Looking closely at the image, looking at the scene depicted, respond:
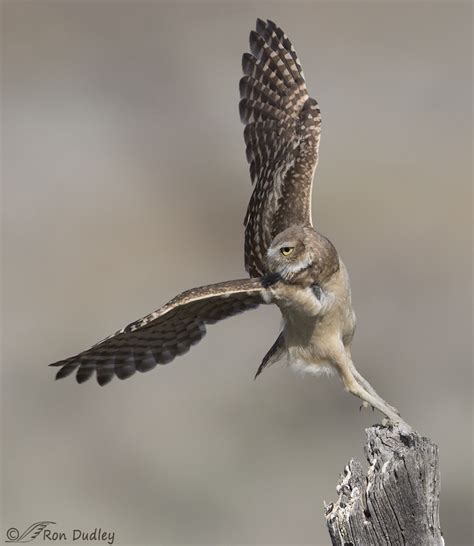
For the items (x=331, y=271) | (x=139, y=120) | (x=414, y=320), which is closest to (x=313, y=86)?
(x=139, y=120)

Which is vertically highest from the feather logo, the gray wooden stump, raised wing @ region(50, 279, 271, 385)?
raised wing @ region(50, 279, 271, 385)

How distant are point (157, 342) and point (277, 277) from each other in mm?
1054

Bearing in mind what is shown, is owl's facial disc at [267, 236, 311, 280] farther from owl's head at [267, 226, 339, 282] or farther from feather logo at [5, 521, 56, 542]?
feather logo at [5, 521, 56, 542]

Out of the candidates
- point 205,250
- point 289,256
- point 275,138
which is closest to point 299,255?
point 289,256

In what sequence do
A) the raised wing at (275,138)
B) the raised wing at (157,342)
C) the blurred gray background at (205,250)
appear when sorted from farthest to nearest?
the blurred gray background at (205,250) → the raised wing at (275,138) → the raised wing at (157,342)

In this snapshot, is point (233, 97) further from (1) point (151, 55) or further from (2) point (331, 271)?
(2) point (331, 271)

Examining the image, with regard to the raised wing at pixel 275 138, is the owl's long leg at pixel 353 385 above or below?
below

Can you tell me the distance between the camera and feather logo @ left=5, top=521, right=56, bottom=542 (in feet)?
A: 33.4

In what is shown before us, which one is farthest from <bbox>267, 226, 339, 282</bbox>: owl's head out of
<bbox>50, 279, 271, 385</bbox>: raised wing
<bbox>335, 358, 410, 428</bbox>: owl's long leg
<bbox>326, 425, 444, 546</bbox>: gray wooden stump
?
<bbox>326, 425, 444, 546</bbox>: gray wooden stump

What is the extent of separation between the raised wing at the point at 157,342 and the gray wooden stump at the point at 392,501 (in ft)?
5.68

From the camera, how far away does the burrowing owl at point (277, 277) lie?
6.98 meters

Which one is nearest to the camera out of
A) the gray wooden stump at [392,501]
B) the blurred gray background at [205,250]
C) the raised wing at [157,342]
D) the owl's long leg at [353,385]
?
the gray wooden stump at [392,501]

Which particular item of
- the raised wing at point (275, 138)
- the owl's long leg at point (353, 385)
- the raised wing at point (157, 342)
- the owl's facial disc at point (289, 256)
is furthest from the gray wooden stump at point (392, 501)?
the raised wing at point (275, 138)

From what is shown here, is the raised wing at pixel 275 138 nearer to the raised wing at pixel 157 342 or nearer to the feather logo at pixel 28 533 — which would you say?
the raised wing at pixel 157 342
